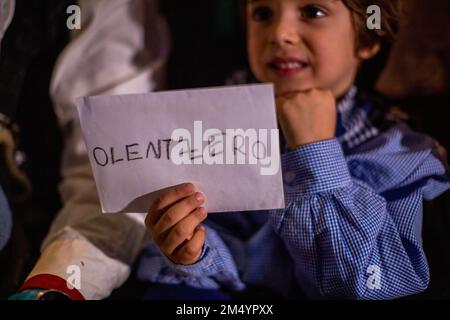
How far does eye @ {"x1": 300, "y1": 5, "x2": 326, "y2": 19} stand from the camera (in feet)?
1.87

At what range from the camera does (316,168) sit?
0.53 meters

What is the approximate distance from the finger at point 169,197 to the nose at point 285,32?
0.70 feet

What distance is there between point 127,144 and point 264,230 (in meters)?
0.24

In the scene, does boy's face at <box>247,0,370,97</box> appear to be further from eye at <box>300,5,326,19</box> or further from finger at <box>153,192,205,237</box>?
finger at <box>153,192,205,237</box>

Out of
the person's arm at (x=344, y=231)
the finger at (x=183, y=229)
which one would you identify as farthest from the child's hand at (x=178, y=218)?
the person's arm at (x=344, y=231)

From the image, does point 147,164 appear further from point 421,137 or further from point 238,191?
point 421,137

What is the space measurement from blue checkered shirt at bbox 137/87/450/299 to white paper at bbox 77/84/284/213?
0.03m

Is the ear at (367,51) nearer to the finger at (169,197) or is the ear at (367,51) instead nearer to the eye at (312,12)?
the eye at (312,12)

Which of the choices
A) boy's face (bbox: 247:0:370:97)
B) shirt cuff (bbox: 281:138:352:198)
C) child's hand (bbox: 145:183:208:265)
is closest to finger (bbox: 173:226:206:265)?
child's hand (bbox: 145:183:208:265)

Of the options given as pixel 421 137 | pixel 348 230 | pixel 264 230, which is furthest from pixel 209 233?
pixel 421 137

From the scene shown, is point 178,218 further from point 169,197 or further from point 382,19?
point 382,19

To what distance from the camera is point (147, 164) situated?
0.50 meters

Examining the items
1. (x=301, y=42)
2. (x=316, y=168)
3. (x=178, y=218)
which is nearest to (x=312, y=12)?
(x=301, y=42)

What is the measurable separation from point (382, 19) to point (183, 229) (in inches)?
14.2
